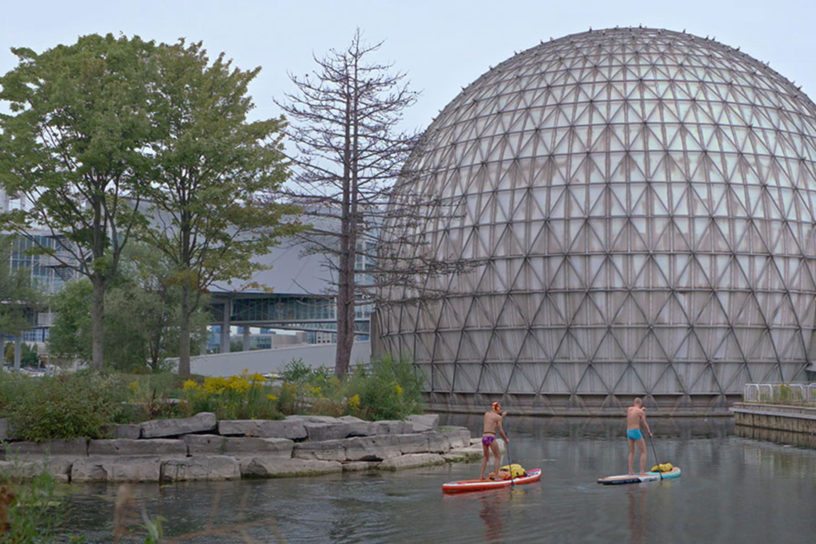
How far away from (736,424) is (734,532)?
102ft

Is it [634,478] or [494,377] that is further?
[494,377]

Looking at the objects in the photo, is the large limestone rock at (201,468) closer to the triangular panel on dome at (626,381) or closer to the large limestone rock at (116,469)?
the large limestone rock at (116,469)

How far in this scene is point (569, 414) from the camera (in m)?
53.9

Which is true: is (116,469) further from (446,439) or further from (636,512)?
(636,512)

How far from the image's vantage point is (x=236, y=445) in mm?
24203

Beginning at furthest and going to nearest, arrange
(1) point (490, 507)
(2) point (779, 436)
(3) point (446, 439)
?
(2) point (779, 436), (3) point (446, 439), (1) point (490, 507)

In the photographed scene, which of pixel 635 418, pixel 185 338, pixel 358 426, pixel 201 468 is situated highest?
pixel 185 338

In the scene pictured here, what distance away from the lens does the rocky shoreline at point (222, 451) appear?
22.5 meters

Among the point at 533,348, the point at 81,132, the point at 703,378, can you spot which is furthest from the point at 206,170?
the point at 703,378

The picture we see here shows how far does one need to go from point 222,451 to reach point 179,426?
1.32 m

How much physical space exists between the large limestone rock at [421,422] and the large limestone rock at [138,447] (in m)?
8.16

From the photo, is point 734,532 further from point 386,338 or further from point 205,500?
point 386,338

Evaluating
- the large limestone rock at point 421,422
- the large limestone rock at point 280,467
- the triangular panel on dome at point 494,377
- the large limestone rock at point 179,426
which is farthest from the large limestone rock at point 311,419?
the triangular panel on dome at point 494,377

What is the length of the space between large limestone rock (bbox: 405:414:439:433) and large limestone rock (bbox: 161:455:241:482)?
7286 millimetres
